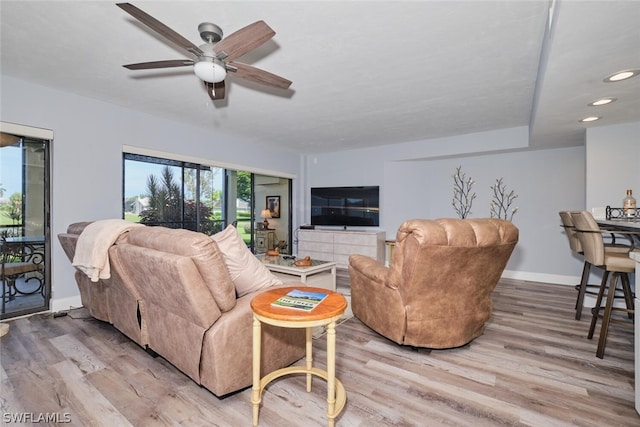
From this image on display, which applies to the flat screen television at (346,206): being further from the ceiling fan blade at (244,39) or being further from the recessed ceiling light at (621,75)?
the ceiling fan blade at (244,39)

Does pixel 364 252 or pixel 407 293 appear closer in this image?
pixel 407 293

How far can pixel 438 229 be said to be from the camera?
195 cm

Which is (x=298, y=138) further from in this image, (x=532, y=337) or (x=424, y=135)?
(x=532, y=337)

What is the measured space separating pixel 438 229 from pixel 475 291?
715mm

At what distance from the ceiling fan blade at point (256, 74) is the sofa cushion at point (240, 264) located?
4.02 ft

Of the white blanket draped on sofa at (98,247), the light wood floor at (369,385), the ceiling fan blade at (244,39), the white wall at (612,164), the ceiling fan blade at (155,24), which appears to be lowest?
the light wood floor at (369,385)

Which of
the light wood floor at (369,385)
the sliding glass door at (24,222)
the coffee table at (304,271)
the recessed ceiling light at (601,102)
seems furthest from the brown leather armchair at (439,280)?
the sliding glass door at (24,222)

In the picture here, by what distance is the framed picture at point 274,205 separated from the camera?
6.97 metres

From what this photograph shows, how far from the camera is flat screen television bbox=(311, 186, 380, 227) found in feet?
18.9

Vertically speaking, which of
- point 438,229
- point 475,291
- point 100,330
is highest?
point 438,229

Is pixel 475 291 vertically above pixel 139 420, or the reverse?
pixel 475 291

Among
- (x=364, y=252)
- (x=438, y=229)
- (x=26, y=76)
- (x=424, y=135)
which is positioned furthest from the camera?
(x=364, y=252)

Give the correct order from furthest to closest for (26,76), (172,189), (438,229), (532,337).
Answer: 1. (172,189)
2. (26,76)
3. (532,337)
4. (438,229)

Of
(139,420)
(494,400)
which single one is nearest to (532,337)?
(494,400)
